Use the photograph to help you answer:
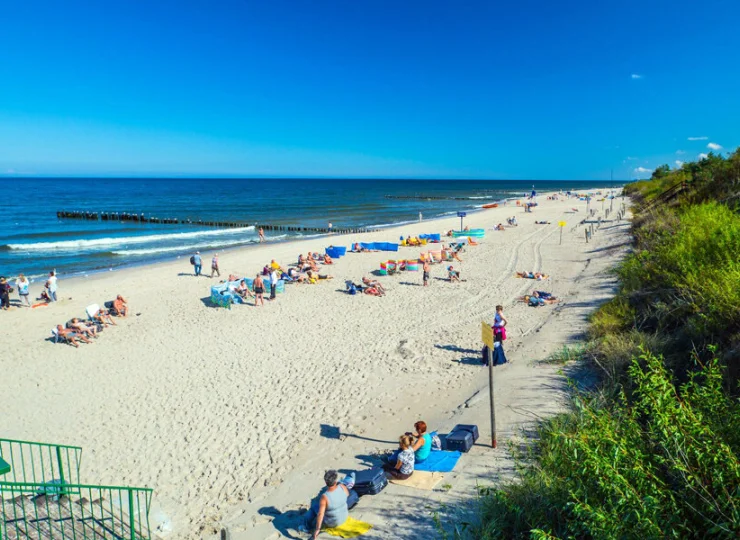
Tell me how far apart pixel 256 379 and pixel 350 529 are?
17.1 feet

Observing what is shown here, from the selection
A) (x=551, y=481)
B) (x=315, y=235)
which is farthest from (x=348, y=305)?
(x=315, y=235)

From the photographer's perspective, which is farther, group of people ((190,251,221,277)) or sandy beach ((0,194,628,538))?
group of people ((190,251,221,277))

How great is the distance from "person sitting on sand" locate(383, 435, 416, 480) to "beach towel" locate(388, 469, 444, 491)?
50mm

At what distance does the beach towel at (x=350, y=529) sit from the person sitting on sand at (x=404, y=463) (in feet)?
2.95

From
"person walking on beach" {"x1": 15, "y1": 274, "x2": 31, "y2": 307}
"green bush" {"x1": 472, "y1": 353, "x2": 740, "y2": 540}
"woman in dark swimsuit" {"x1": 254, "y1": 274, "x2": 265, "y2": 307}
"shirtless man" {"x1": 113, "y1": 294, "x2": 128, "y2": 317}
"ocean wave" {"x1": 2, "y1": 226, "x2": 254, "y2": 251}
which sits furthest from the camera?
"ocean wave" {"x1": 2, "y1": 226, "x2": 254, "y2": 251}

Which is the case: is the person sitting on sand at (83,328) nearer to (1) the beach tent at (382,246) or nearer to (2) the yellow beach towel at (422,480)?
(2) the yellow beach towel at (422,480)

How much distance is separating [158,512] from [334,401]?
10.9 feet

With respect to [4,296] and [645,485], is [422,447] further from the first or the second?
[4,296]

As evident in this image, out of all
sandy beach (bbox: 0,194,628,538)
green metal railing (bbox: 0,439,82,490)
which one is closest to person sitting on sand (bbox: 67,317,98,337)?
sandy beach (bbox: 0,194,628,538)

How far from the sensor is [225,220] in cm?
4691

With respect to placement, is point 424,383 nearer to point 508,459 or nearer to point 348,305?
point 508,459

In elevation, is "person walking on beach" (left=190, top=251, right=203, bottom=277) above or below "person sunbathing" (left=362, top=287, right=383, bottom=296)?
above

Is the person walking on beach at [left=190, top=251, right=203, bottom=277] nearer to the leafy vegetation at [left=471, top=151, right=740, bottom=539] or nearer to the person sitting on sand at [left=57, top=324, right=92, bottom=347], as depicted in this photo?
the person sitting on sand at [left=57, top=324, right=92, bottom=347]

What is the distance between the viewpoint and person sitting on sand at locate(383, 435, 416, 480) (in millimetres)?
5777
